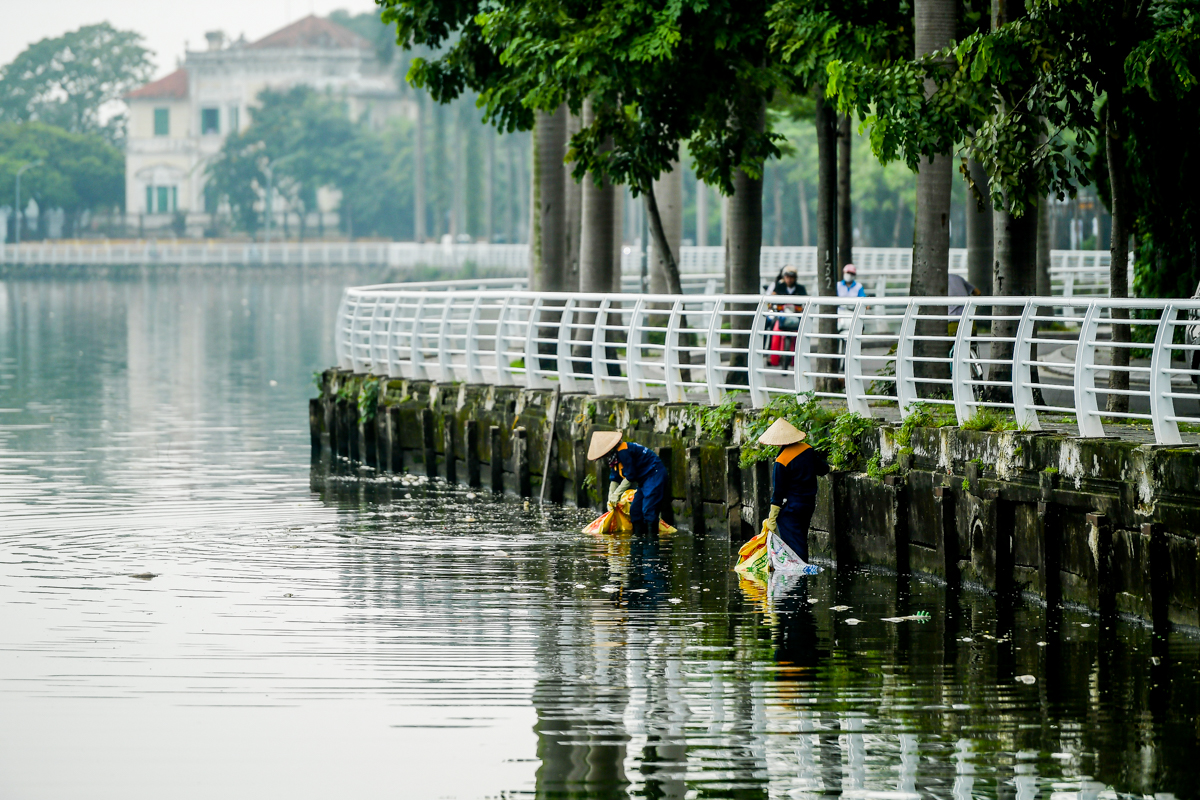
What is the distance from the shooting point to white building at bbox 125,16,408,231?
130 m

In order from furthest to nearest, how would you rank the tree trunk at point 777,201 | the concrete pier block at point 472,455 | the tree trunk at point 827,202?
the tree trunk at point 777,201
the concrete pier block at point 472,455
the tree trunk at point 827,202

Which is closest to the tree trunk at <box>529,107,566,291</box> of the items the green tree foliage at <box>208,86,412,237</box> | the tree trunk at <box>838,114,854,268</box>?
the tree trunk at <box>838,114,854,268</box>

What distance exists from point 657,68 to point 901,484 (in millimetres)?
7177

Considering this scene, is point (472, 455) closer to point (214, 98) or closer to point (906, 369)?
point (906, 369)

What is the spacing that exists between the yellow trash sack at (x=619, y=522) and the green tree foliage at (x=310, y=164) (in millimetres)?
97677

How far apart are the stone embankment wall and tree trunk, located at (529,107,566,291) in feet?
13.3

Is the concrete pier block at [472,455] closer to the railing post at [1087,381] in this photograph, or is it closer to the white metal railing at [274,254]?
the railing post at [1087,381]

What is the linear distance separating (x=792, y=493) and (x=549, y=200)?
37.9 feet

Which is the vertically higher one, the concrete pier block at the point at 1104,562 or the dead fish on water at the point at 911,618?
the concrete pier block at the point at 1104,562

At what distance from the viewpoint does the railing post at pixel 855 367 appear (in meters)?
15.9

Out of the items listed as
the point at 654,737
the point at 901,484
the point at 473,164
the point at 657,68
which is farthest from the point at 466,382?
the point at 473,164

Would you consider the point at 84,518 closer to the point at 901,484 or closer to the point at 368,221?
the point at 901,484

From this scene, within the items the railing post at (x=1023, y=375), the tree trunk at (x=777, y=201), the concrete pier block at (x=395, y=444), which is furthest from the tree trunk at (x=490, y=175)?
the railing post at (x=1023, y=375)

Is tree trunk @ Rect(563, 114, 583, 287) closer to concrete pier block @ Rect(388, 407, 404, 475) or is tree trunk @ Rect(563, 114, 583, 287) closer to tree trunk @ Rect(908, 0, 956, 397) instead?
concrete pier block @ Rect(388, 407, 404, 475)
